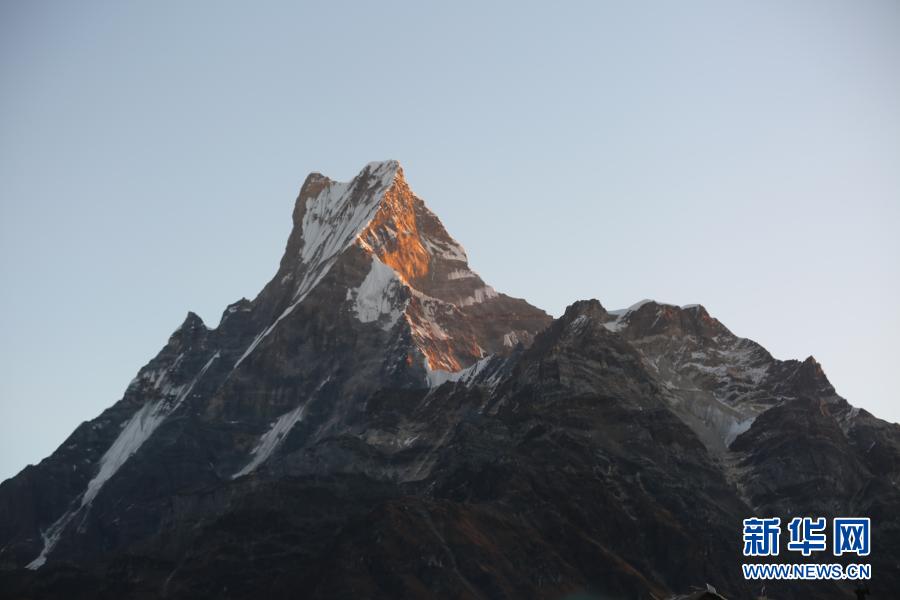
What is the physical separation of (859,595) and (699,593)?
84.4 ft

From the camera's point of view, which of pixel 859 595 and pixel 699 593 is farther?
pixel 699 593

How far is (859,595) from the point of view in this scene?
476ft

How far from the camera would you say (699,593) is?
554ft
